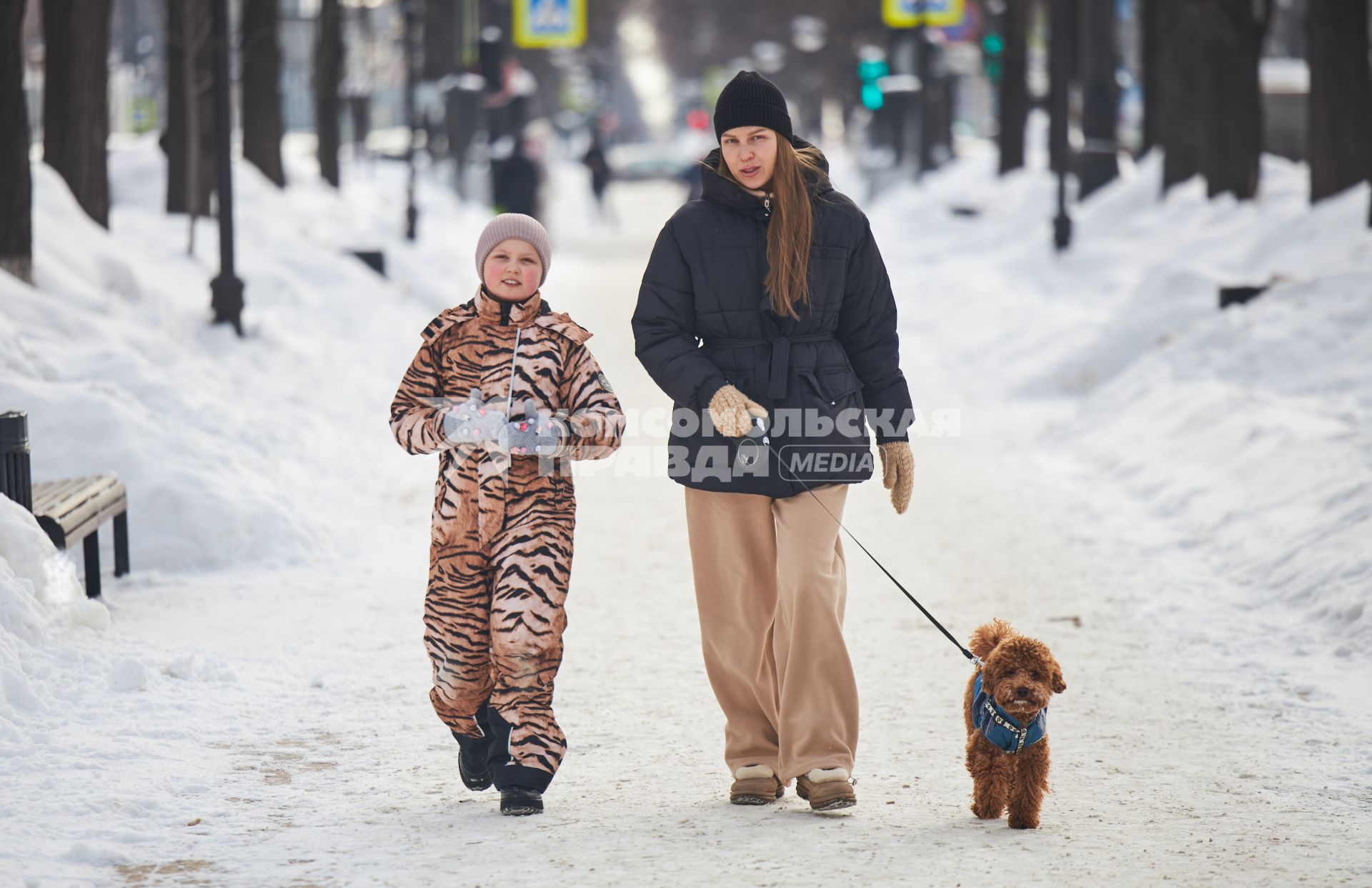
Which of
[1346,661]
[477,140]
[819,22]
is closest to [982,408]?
[1346,661]

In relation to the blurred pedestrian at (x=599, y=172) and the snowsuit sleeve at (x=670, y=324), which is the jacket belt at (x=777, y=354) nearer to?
the snowsuit sleeve at (x=670, y=324)

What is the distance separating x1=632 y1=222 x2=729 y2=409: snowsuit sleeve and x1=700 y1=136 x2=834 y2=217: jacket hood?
0.16 meters

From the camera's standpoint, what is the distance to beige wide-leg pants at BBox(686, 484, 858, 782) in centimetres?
504

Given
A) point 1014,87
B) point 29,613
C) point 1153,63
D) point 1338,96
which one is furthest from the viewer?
point 1014,87

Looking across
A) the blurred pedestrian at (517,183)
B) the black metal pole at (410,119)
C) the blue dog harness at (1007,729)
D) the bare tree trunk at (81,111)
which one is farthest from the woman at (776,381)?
the blurred pedestrian at (517,183)

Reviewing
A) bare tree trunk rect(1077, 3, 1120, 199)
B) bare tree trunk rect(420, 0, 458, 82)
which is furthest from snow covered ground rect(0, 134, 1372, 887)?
bare tree trunk rect(420, 0, 458, 82)

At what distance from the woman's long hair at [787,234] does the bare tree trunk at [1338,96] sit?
13.6 metres

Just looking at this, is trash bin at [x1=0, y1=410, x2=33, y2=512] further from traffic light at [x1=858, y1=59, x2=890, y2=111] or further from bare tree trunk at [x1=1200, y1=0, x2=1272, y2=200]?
traffic light at [x1=858, y1=59, x2=890, y2=111]

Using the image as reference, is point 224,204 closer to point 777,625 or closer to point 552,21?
point 777,625

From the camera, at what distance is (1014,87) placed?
32094 mm

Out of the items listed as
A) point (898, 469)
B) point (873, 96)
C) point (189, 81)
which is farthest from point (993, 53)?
point (898, 469)

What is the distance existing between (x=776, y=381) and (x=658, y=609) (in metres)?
3.09

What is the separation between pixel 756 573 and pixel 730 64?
90.3 meters

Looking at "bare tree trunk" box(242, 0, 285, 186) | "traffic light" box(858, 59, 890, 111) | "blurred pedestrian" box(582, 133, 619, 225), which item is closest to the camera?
"bare tree trunk" box(242, 0, 285, 186)
